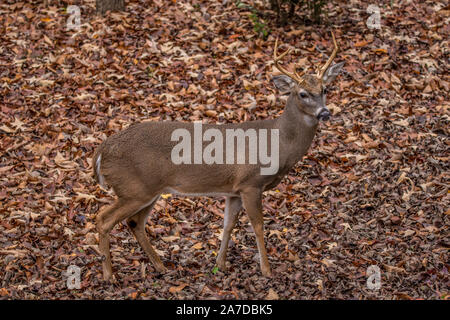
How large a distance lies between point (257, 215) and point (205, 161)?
2.40 feet

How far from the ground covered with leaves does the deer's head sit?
1572mm

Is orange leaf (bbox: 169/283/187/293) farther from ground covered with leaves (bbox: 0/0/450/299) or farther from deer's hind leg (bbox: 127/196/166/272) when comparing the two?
deer's hind leg (bbox: 127/196/166/272)

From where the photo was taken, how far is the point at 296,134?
6.11 meters

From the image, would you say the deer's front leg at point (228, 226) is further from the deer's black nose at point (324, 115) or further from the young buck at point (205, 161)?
the deer's black nose at point (324, 115)

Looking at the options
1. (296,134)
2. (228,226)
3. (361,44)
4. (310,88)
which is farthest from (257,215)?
(361,44)

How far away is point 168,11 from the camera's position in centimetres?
1086

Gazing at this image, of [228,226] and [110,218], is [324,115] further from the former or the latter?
[110,218]

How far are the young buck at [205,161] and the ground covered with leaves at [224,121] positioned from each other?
25.0 inches

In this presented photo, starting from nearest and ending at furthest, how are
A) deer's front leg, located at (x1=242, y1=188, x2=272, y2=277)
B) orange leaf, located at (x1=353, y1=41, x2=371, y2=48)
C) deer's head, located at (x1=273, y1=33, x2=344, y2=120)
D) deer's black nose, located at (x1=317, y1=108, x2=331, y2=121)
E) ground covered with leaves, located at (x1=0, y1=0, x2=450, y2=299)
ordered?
deer's black nose, located at (x1=317, y1=108, x2=331, y2=121)
deer's head, located at (x1=273, y1=33, x2=344, y2=120)
deer's front leg, located at (x1=242, y1=188, x2=272, y2=277)
ground covered with leaves, located at (x1=0, y1=0, x2=450, y2=299)
orange leaf, located at (x1=353, y1=41, x2=371, y2=48)

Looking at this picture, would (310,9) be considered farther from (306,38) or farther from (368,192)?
(368,192)

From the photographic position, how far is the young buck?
5.92 m

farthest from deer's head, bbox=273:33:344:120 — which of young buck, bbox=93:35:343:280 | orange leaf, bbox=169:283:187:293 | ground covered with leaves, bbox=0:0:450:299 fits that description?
orange leaf, bbox=169:283:187:293

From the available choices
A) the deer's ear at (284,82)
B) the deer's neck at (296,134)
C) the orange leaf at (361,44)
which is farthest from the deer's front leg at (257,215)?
the orange leaf at (361,44)

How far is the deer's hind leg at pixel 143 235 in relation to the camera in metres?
6.30
